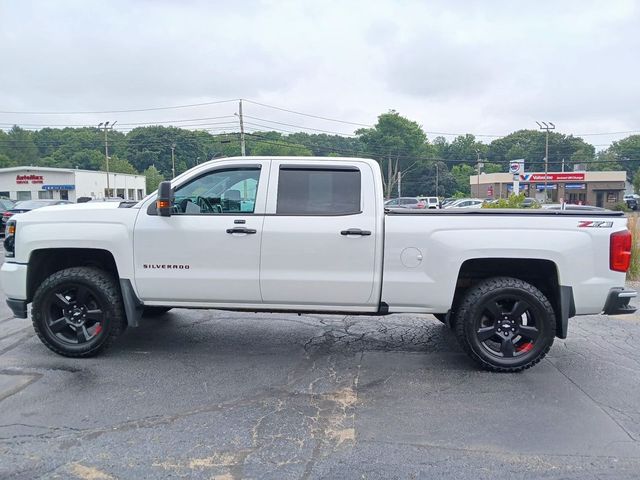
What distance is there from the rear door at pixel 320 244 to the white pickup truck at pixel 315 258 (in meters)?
0.01

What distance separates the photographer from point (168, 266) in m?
4.80

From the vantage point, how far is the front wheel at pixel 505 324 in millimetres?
4574

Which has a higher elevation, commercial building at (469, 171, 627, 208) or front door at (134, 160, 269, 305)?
commercial building at (469, 171, 627, 208)

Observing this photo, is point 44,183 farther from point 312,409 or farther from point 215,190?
point 312,409

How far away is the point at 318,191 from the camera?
4848 millimetres

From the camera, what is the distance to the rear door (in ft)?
15.1

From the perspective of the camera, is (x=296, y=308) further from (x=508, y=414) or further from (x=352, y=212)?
(x=508, y=414)

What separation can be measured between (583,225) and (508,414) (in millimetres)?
1826

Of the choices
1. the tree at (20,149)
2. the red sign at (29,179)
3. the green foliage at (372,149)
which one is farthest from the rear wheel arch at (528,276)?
the tree at (20,149)

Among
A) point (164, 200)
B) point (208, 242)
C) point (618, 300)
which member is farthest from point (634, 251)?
point (164, 200)

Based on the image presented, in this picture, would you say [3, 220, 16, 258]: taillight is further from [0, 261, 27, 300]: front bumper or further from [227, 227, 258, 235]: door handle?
[227, 227, 258, 235]: door handle

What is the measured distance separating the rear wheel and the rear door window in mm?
1872

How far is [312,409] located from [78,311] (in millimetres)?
2635

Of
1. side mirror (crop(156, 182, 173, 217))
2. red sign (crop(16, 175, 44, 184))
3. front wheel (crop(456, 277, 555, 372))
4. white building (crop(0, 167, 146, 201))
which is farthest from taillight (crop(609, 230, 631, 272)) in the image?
red sign (crop(16, 175, 44, 184))
